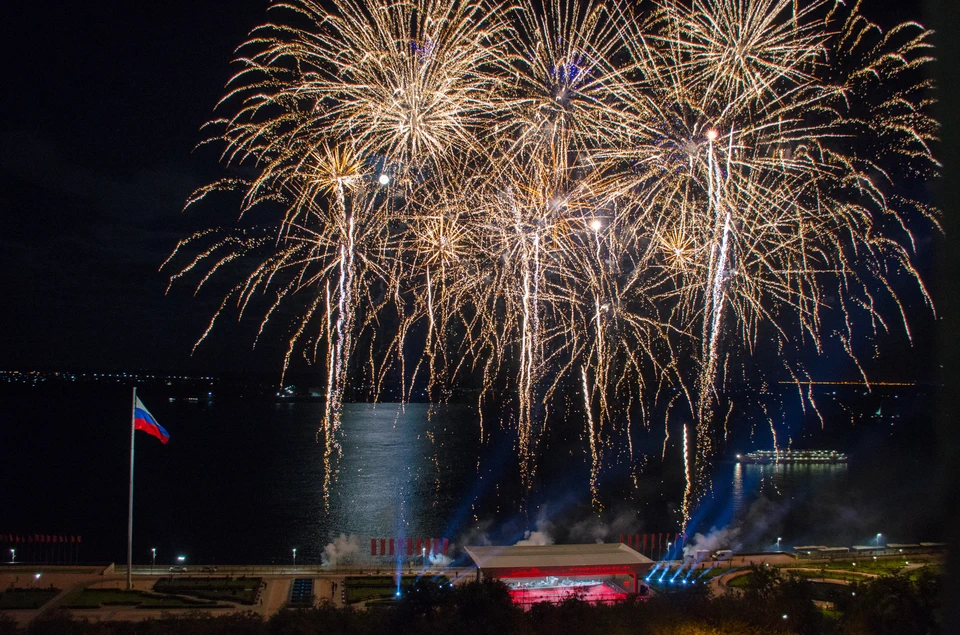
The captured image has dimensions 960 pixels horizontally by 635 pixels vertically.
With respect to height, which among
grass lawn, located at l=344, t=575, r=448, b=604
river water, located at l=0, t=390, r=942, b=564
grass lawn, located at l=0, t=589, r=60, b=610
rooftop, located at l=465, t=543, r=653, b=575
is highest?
rooftop, located at l=465, t=543, r=653, b=575

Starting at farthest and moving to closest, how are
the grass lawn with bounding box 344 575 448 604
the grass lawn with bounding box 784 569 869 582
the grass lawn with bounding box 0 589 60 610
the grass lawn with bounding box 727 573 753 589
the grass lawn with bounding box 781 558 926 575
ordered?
the grass lawn with bounding box 781 558 926 575, the grass lawn with bounding box 784 569 869 582, the grass lawn with bounding box 727 573 753 589, the grass lawn with bounding box 344 575 448 604, the grass lawn with bounding box 0 589 60 610

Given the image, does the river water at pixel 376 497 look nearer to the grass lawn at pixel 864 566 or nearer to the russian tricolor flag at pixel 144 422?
the grass lawn at pixel 864 566

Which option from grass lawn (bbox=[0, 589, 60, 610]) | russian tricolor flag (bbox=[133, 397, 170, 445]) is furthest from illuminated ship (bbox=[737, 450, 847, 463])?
grass lawn (bbox=[0, 589, 60, 610])

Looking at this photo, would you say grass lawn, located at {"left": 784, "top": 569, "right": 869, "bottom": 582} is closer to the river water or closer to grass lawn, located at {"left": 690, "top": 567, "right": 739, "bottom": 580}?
grass lawn, located at {"left": 690, "top": 567, "right": 739, "bottom": 580}

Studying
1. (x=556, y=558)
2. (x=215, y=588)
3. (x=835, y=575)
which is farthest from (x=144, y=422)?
(x=835, y=575)

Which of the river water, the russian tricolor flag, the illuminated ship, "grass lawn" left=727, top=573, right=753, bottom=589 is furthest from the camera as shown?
the illuminated ship

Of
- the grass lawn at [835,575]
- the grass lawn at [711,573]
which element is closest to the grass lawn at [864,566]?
the grass lawn at [835,575]
